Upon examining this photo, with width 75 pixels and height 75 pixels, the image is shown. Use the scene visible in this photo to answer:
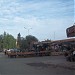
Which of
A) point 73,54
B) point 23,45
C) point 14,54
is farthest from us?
point 23,45

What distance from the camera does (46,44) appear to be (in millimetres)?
75312

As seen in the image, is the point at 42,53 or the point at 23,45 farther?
the point at 23,45

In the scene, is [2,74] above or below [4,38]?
below

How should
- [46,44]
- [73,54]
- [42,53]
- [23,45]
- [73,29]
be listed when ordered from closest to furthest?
[73,29] < [73,54] < [42,53] < [46,44] < [23,45]

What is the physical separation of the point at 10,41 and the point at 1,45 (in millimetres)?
6914

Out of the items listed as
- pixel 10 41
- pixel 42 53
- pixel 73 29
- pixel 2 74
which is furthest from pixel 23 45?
pixel 2 74

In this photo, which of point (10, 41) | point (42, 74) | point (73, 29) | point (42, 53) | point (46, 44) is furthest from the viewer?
point (10, 41)

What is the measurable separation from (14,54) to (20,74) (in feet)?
134

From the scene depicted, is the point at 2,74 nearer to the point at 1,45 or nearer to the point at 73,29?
the point at 73,29

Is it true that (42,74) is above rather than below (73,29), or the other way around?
below

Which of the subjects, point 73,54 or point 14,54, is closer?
point 73,54

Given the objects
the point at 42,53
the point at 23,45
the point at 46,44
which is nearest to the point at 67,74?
the point at 42,53

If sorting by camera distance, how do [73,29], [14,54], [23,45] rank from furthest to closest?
[23,45]
[14,54]
[73,29]

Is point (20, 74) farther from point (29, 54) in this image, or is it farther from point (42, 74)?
point (29, 54)
